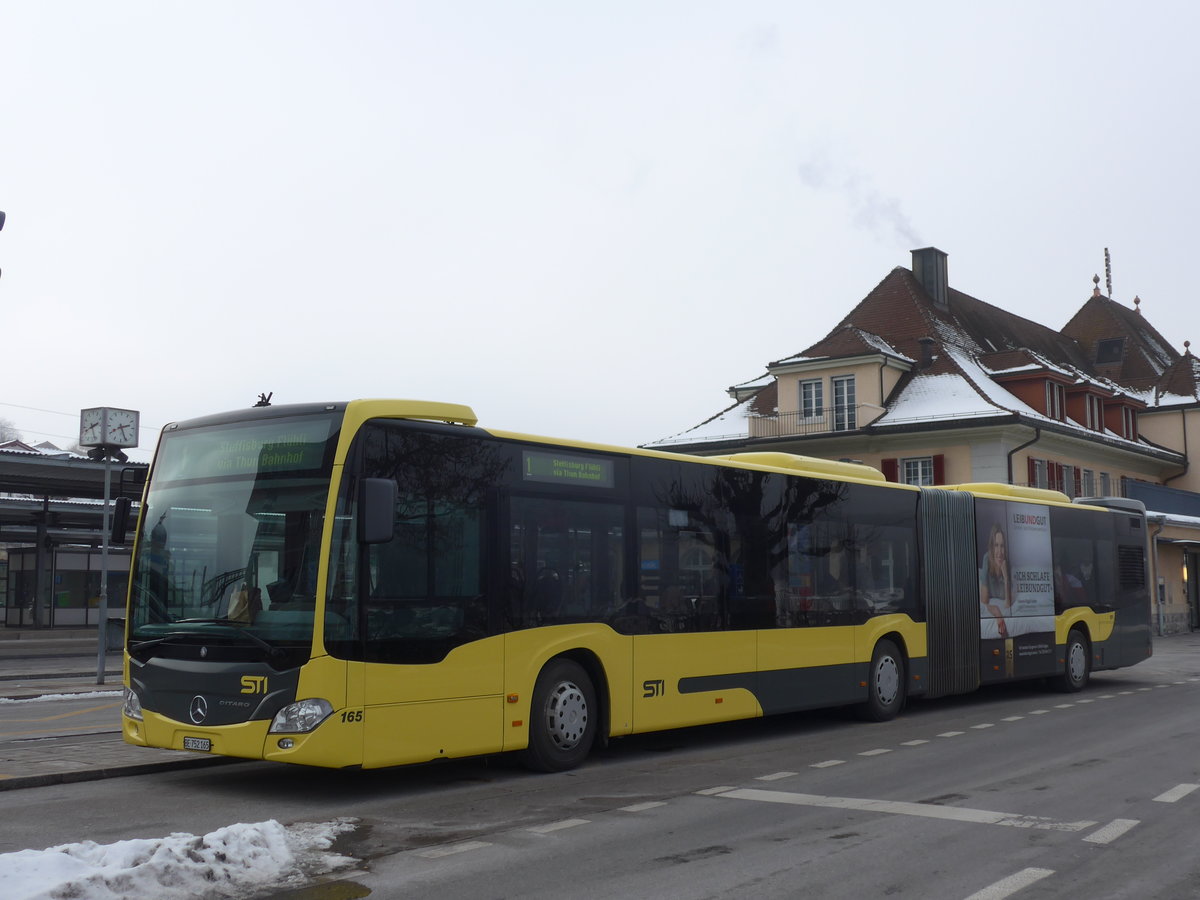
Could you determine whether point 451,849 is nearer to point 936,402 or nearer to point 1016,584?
point 1016,584

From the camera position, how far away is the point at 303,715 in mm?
9141

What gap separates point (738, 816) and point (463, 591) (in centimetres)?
285

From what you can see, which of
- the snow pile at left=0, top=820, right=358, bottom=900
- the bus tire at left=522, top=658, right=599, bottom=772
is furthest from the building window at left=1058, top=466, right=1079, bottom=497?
the snow pile at left=0, top=820, right=358, bottom=900

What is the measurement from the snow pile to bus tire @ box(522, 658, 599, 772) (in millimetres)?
3609

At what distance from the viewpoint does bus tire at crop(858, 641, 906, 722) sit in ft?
52.0

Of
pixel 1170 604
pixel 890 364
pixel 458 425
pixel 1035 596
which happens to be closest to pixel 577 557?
pixel 458 425

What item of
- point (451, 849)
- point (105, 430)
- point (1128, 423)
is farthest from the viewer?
point (1128, 423)

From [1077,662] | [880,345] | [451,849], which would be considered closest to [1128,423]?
[880,345]

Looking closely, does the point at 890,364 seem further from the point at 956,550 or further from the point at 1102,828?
the point at 1102,828

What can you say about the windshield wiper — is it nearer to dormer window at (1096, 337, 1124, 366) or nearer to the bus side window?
the bus side window

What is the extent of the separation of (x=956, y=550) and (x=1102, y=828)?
967 cm

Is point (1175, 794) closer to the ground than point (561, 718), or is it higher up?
closer to the ground

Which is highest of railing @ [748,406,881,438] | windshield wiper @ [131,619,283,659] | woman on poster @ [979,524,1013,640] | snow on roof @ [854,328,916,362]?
snow on roof @ [854,328,916,362]

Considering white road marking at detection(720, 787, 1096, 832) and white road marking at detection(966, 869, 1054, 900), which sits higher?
white road marking at detection(720, 787, 1096, 832)
